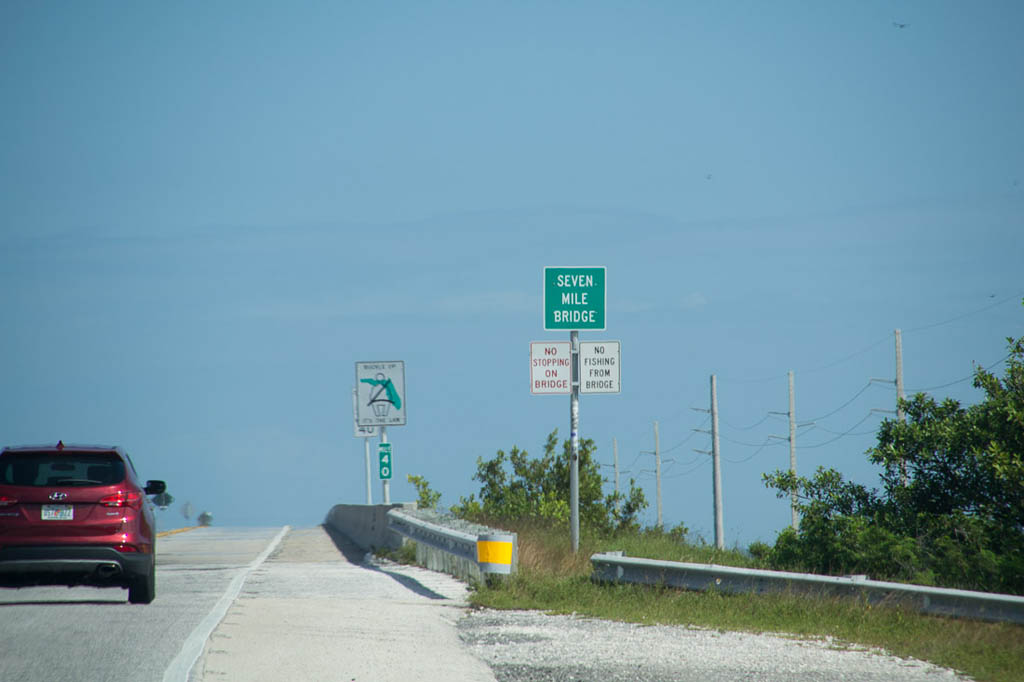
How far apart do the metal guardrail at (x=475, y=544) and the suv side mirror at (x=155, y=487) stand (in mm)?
4201

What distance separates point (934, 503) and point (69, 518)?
1261 cm

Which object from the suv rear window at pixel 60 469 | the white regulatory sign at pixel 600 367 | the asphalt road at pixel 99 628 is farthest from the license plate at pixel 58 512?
the white regulatory sign at pixel 600 367

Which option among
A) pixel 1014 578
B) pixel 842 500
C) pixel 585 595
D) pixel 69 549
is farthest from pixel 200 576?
pixel 1014 578

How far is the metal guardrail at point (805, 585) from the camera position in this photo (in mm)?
12094

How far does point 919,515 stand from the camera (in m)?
18.0

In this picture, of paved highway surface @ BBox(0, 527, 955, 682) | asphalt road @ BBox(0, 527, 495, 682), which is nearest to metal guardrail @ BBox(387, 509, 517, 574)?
asphalt road @ BBox(0, 527, 495, 682)

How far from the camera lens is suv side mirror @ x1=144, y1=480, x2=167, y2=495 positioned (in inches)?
596

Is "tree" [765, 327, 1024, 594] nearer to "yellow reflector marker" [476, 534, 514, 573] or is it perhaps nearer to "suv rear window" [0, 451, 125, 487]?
"yellow reflector marker" [476, 534, 514, 573]

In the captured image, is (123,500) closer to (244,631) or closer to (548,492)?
(244,631)

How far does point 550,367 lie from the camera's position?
19188mm

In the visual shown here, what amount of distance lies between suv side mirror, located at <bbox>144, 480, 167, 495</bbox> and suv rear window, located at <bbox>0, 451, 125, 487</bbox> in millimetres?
945

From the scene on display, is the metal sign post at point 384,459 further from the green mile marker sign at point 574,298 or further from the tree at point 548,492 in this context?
the green mile marker sign at point 574,298

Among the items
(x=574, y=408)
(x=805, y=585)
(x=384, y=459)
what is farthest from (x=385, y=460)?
(x=805, y=585)

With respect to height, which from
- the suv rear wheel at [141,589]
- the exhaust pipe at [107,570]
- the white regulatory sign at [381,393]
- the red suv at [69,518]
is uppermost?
the white regulatory sign at [381,393]
